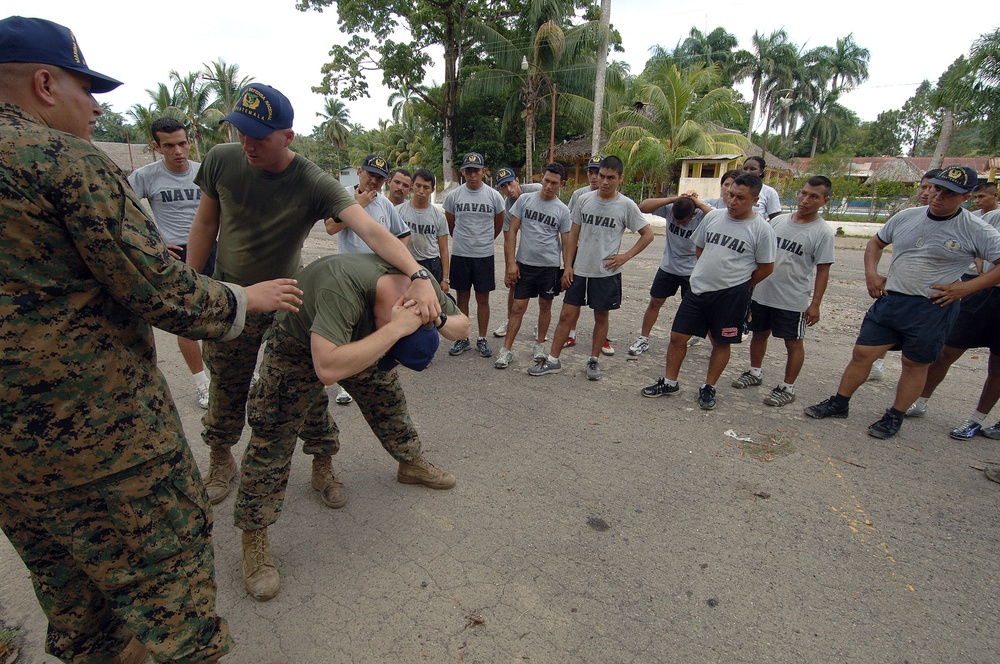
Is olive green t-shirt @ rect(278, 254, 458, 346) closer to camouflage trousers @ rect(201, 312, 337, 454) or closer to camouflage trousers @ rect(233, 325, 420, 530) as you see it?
camouflage trousers @ rect(233, 325, 420, 530)

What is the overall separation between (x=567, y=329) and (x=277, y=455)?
3.14 m

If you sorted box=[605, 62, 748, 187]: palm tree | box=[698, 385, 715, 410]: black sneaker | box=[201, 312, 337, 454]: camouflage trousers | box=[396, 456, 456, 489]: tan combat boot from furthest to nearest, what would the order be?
1. box=[605, 62, 748, 187]: palm tree
2. box=[698, 385, 715, 410]: black sneaker
3. box=[396, 456, 456, 489]: tan combat boot
4. box=[201, 312, 337, 454]: camouflage trousers

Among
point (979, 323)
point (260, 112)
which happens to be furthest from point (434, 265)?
point (979, 323)

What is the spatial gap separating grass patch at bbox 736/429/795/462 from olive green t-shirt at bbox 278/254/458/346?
2.54m

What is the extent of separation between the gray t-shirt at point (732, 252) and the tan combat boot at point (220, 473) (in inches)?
139

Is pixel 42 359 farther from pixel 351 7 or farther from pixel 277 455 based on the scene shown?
pixel 351 7

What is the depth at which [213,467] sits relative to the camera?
2.98 meters

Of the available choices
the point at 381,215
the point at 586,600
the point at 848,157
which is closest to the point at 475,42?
the point at 848,157

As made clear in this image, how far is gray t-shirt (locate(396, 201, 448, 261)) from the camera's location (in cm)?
517

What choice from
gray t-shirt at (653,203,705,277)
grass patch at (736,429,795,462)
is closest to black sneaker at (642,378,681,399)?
grass patch at (736,429,795,462)

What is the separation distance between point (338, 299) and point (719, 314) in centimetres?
323

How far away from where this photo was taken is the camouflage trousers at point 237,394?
102 inches

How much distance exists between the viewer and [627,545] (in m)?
2.58

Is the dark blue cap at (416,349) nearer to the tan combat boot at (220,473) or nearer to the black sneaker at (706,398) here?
the tan combat boot at (220,473)
